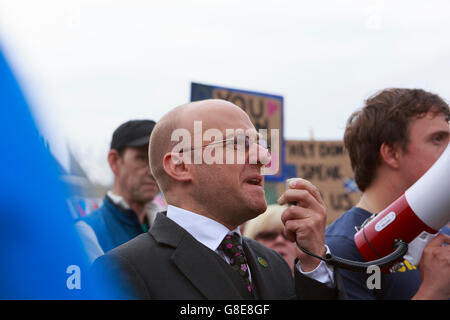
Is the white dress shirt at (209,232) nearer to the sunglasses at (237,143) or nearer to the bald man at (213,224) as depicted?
the bald man at (213,224)

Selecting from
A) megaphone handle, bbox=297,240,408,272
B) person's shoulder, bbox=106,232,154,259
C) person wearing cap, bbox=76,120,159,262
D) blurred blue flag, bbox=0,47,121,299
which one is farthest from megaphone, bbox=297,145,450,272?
person wearing cap, bbox=76,120,159,262

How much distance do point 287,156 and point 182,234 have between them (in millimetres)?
4602

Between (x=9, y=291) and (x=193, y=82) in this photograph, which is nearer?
(x=9, y=291)

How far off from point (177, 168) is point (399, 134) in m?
1.09

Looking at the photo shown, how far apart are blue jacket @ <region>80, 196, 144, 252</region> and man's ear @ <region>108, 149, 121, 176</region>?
247 millimetres

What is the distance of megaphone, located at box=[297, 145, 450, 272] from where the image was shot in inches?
75.3

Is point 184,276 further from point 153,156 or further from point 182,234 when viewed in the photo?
point 153,156

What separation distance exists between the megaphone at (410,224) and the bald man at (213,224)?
0.15 m

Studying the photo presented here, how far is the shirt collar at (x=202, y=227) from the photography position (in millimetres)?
1883

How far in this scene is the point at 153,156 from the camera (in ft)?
7.04

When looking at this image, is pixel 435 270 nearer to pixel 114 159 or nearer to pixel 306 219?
pixel 306 219

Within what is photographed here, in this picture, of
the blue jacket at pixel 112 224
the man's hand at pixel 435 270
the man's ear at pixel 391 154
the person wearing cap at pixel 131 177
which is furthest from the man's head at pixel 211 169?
the person wearing cap at pixel 131 177

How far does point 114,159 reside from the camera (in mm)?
3578

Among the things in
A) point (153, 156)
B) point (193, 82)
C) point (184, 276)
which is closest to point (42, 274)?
point (184, 276)
